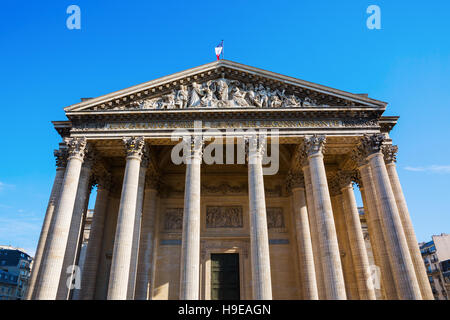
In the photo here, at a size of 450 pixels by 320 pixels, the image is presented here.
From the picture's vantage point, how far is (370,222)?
1744 centimetres

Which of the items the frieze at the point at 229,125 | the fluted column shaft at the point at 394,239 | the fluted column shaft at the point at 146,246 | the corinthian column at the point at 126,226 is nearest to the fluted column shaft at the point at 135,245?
the corinthian column at the point at 126,226

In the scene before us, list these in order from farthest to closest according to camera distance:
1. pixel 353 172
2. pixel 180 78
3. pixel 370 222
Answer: pixel 353 172 → pixel 180 78 → pixel 370 222

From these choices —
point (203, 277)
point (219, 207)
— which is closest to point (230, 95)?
point (219, 207)

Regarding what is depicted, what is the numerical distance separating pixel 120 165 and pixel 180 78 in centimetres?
837

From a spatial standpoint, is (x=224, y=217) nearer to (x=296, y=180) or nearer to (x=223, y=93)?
(x=296, y=180)

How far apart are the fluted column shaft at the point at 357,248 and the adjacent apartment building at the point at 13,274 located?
175 feet

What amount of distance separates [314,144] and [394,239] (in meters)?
6.45

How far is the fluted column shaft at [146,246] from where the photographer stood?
1881 centimetres

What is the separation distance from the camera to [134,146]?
17.5m

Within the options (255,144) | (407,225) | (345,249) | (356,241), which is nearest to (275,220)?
(345,249)

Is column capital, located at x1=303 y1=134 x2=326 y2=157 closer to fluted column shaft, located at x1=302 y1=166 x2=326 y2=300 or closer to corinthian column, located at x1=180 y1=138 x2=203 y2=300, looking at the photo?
fluted column shaft, located at x1=302 y1=166 x2=326 y2=300

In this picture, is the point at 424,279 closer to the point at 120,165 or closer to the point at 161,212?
the point at 161,212

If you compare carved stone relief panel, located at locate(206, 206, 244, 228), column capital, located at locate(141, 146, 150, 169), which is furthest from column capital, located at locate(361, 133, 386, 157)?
column capital, located at locate(141, 146, 150, 169)

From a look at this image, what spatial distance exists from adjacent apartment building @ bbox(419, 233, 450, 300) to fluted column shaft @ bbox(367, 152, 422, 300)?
1463 inches
